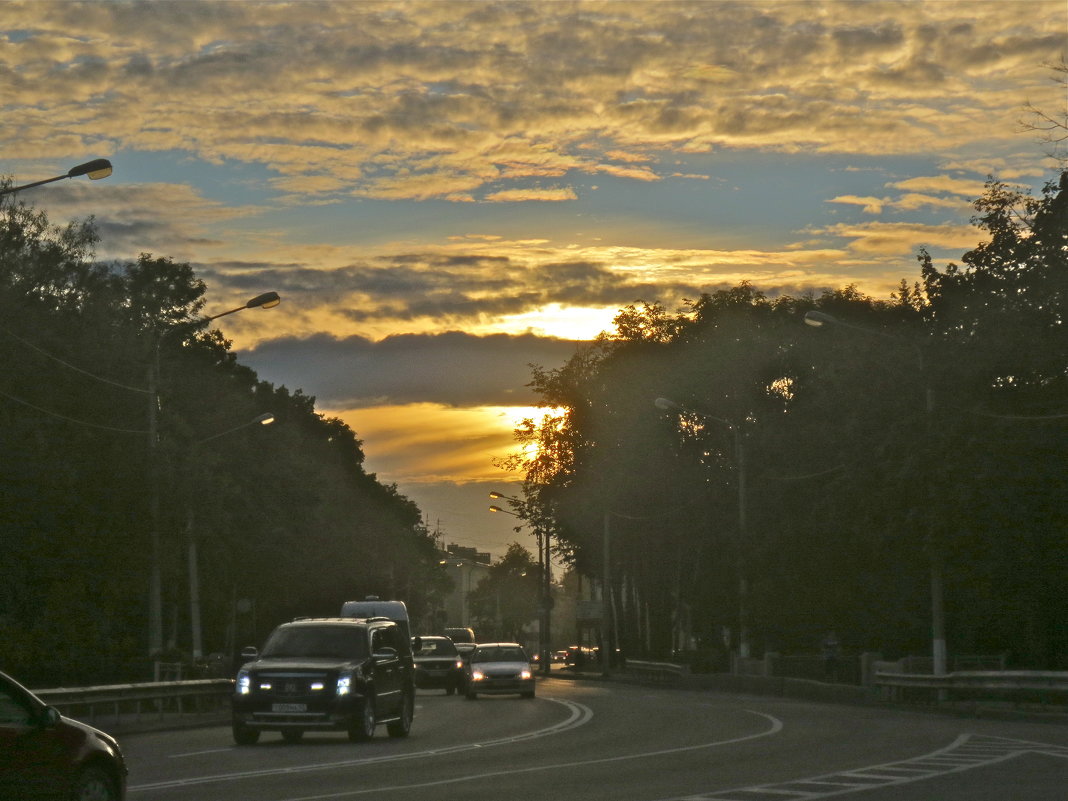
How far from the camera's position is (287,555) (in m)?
74.5

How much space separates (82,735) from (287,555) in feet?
210

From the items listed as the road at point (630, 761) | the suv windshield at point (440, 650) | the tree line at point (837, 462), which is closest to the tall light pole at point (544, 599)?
the tree line at point (837, 462)

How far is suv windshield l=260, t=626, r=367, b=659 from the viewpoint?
24594mm

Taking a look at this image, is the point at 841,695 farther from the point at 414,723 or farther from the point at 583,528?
the point at 583,528

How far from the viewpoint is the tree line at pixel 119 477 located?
4622 centimetres

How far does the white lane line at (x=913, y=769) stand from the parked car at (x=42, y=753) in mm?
5273

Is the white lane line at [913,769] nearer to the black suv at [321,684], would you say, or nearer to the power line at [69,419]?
the black suv at [321,684]

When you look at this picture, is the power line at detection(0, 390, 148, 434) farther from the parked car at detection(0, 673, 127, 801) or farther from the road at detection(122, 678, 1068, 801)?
the parked car at detection(0, 673, 127, 801)

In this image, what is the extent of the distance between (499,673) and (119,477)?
43.7 ft

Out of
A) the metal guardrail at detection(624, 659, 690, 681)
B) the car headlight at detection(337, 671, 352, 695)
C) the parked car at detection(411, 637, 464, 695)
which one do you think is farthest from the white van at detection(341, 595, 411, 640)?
the car headlight at detection(337, 671, 352, 695)

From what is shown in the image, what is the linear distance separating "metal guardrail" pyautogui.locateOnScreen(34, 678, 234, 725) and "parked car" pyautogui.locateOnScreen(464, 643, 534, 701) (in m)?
9.64

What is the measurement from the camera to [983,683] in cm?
3416

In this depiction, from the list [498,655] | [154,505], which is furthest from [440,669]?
[154,505]

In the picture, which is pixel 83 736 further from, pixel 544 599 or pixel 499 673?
pixel 544 599
